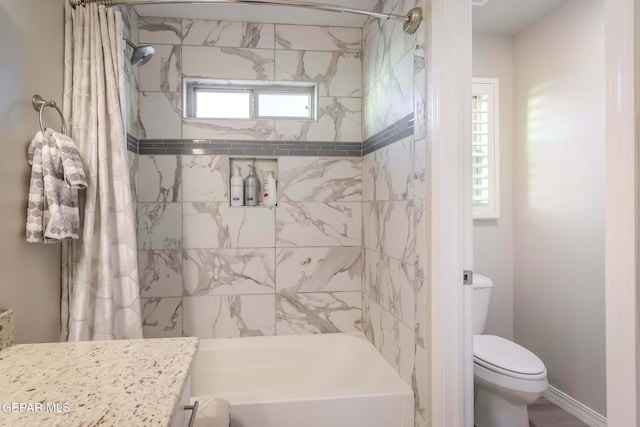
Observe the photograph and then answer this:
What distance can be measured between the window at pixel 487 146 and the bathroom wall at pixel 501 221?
0.08 meters

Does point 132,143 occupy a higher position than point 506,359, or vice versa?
point 132,143

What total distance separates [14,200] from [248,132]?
1367 millimetres

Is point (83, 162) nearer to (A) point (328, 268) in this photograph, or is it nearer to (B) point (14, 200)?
(B) point (14, 200)

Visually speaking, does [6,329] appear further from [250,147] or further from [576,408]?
[576,408]

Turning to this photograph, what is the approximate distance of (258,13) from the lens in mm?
2307

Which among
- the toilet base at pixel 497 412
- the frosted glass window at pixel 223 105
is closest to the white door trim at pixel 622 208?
the toilet base at pixel 497 412

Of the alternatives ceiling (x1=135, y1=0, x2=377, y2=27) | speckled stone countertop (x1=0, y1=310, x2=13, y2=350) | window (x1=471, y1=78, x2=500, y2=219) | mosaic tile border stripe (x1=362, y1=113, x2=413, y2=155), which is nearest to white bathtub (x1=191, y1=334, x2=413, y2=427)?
speckled stone countertop (x1=0, y1=310, x2=13, y2=350)

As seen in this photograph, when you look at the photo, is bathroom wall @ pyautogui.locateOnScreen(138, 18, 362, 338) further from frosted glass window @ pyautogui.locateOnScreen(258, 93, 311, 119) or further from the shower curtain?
the shower curtain

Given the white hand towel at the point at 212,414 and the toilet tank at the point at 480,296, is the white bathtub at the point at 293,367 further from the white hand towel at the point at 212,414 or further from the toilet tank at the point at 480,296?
the toilet tank at the point at 480,296

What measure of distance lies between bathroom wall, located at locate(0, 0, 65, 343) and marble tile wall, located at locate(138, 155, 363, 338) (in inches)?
31.4

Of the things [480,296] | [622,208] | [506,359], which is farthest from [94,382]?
[480,296]

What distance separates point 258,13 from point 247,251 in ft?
4.90

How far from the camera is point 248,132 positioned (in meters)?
2.43

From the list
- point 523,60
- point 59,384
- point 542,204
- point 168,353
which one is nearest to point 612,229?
point 168,353
